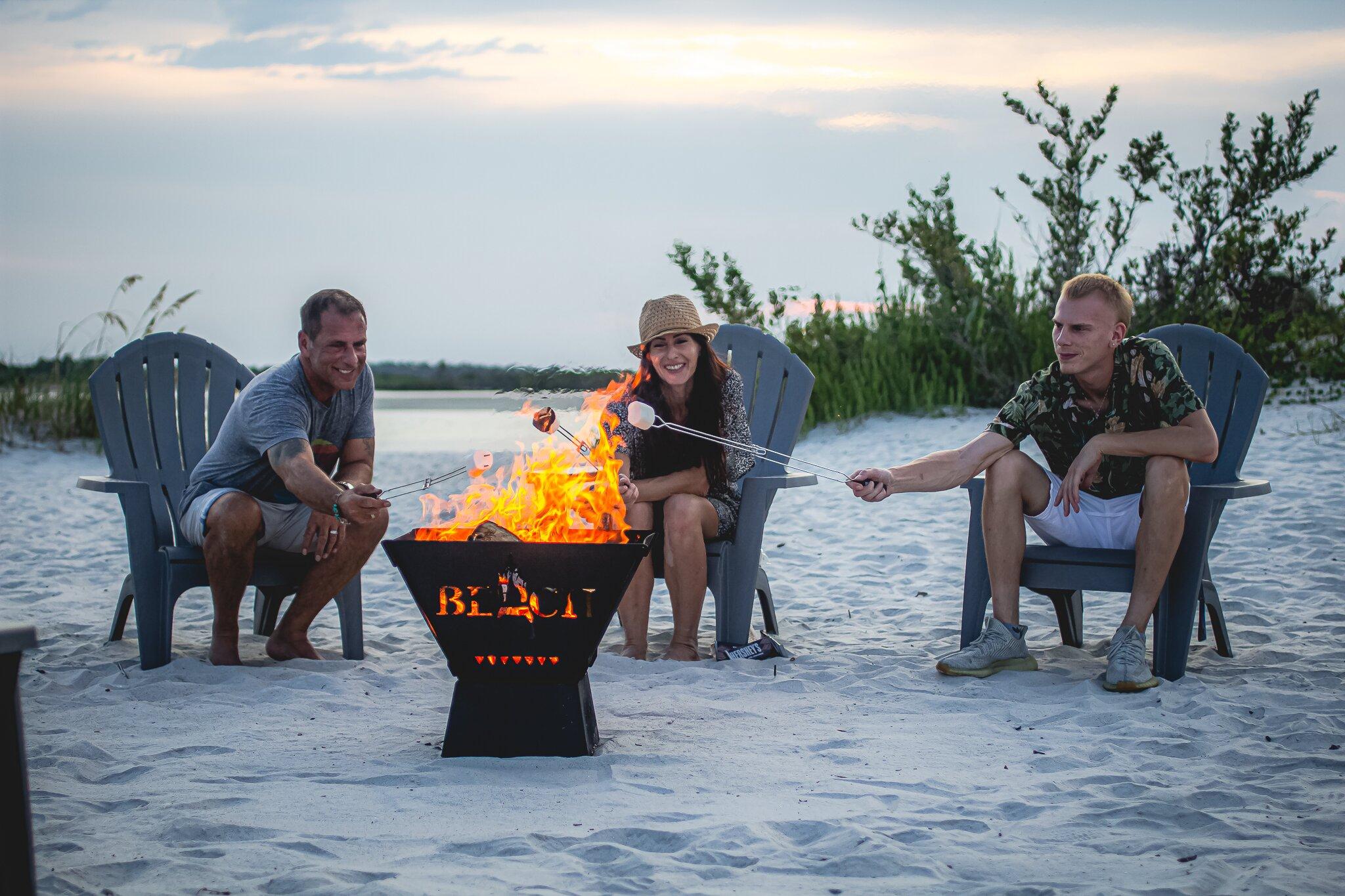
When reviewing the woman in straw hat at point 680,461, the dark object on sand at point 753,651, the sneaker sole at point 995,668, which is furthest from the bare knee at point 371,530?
the sneaker sole at point 995,668

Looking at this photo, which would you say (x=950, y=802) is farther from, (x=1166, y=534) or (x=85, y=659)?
(x=85, y=659)

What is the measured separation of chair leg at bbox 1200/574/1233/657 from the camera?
3.56 metres

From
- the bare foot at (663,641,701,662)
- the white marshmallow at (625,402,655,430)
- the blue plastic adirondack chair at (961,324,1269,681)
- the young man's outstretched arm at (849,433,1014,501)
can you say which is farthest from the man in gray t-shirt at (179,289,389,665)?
the blue plastic adirondack chair at (961,324,1269,681)

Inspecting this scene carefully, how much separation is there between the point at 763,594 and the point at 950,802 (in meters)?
1.69

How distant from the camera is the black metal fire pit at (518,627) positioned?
255cm

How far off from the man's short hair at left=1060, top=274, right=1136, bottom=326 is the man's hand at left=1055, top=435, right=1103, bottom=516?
1.21 ft

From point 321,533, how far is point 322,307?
65cm

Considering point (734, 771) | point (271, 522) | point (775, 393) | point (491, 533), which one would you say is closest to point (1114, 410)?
point (775, 393)

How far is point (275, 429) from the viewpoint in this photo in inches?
132

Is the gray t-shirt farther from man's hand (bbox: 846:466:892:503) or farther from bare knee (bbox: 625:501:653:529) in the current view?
man's hand (bbox: 846:466:892:503)

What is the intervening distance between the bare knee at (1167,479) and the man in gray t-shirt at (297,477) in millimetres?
2147

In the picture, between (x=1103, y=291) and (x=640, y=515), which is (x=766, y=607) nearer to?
(x=640, y=515)

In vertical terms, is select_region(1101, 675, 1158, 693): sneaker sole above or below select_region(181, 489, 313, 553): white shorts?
below

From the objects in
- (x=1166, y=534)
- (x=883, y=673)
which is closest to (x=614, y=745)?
(x=883, y=673)
